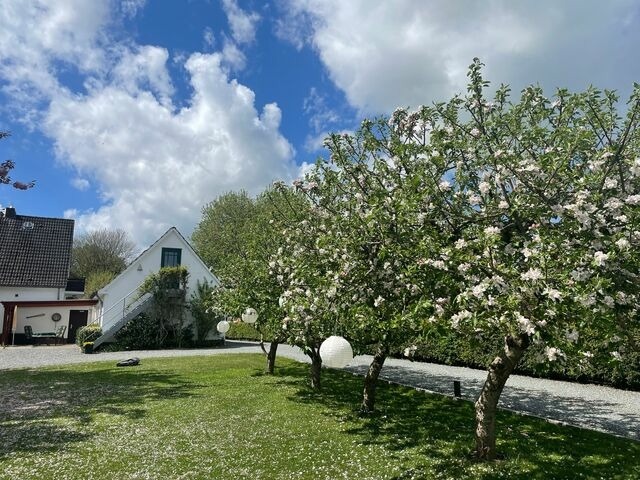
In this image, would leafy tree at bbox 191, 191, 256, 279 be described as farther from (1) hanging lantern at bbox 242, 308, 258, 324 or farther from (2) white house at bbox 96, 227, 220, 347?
(1) hanging lantern at bbox 242, 308, 258, 324

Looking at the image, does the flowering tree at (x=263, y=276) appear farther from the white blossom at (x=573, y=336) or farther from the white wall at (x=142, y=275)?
the white wall at (x=142, y=275)

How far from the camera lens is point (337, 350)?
640 centimetres

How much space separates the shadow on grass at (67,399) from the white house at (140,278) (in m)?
9.66

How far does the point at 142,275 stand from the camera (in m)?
31.4

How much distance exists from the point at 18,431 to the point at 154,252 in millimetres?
22848

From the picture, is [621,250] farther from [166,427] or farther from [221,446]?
[166,427]

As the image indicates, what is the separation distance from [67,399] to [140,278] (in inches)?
736

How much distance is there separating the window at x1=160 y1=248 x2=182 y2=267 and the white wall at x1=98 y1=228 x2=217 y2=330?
0.22 meters

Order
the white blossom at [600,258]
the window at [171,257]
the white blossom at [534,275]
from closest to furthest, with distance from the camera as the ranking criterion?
the white blossom at [600,258], the white blossom at [534,275], the window at [171,257]

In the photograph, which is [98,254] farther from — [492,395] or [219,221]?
[492,395]

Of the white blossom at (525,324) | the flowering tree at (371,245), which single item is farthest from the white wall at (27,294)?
the white blossom at (525,324)

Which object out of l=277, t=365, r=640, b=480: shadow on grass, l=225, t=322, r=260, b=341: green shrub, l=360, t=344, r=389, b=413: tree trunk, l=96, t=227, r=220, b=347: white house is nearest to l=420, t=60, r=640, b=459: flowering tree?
l=277, t=365, r=640, b=480: shadow on grass

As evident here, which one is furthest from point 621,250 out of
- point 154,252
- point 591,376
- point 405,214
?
point 154,252

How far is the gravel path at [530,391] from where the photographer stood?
11.2 metres
